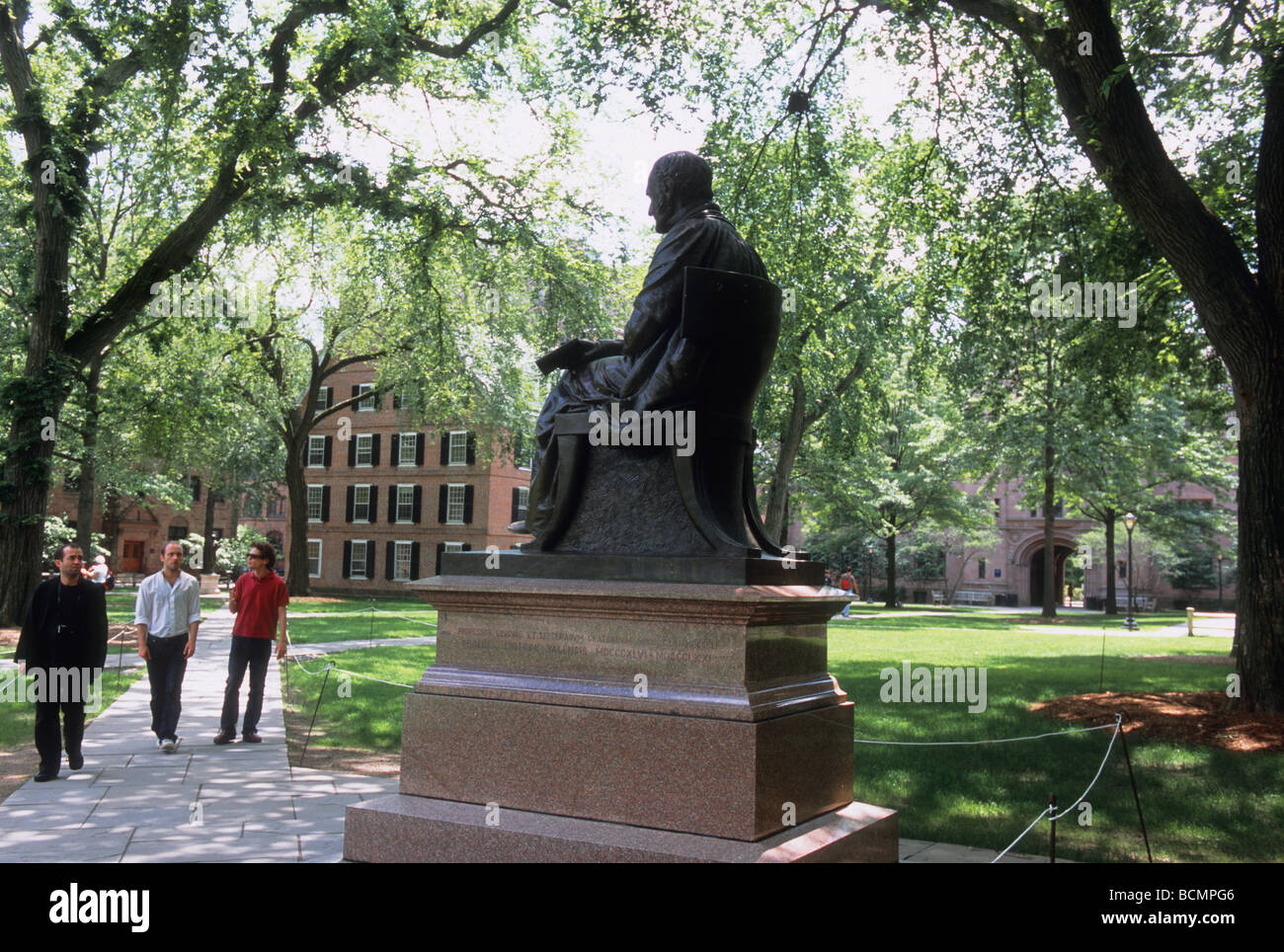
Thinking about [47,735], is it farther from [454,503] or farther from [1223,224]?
[454,503]

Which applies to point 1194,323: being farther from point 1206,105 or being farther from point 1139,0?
point 1139,0

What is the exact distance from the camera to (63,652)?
332 inches

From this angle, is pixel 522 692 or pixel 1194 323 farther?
pixel 1194 323

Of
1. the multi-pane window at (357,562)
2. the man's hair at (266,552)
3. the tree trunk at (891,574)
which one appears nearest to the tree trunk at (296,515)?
the multi-pane window at (357,562)

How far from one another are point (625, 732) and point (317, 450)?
2128 inches

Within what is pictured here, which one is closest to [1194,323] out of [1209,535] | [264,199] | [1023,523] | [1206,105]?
[1206,105]

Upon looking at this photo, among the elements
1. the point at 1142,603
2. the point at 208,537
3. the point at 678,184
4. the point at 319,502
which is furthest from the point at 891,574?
the point at 678,184

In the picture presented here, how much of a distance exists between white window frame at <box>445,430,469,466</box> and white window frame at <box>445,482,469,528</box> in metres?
1.03

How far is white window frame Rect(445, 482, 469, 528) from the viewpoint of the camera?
5116 centimetres

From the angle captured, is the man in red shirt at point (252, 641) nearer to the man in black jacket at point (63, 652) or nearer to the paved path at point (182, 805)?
the paved path at point (182, 805)

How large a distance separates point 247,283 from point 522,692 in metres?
32.5

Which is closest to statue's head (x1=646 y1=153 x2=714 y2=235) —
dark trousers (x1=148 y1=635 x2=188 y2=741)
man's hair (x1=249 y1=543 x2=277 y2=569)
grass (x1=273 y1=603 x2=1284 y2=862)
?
grass (x1=273 y1=603 x2=1284 y2=862)

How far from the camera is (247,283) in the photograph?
113 feet

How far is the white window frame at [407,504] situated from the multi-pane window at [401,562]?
1.21m
